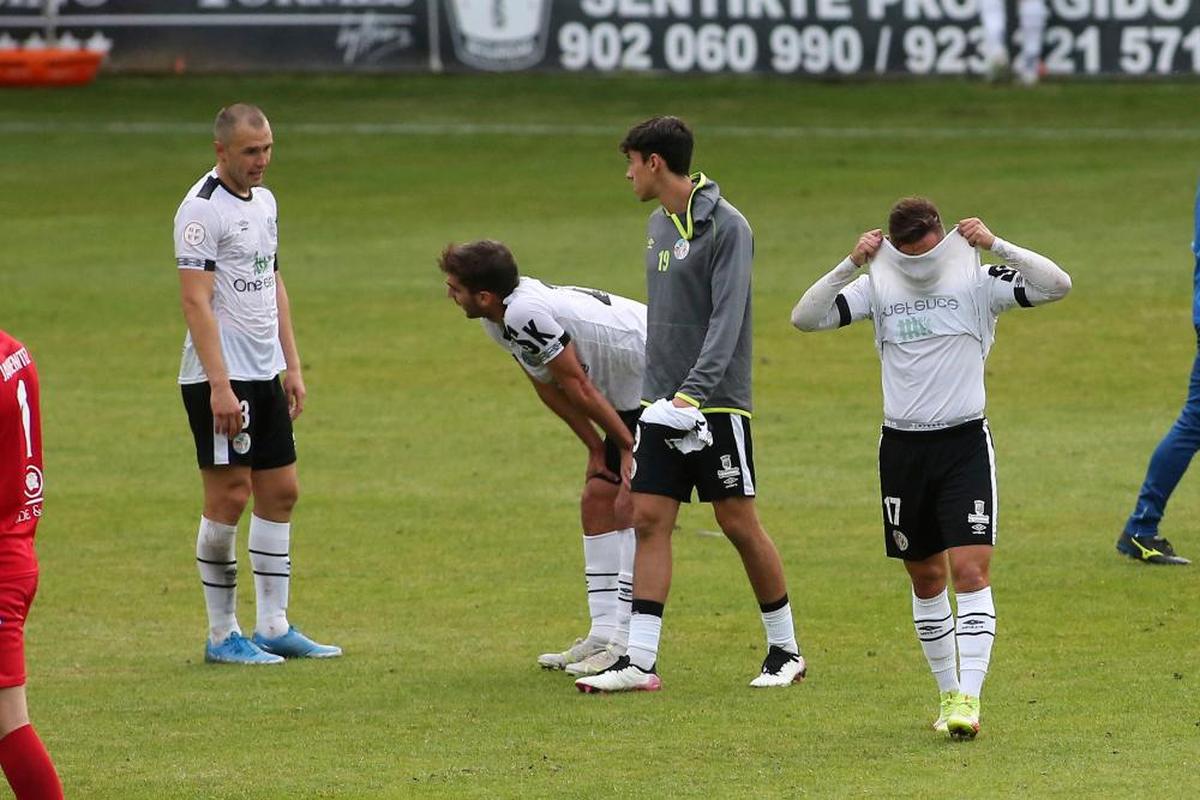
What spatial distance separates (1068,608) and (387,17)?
2899cm

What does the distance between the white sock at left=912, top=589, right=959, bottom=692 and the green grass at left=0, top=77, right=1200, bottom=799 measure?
0.67 feet

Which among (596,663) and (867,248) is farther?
(596,663)

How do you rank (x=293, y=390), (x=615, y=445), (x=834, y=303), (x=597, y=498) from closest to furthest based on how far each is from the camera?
(x=834, y=303)
(x=615, y=445)
(x=597, y=498)
(x=293, y=390)

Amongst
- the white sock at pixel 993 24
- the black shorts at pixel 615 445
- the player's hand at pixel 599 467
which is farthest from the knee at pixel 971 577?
the white sock at pixel 993 24

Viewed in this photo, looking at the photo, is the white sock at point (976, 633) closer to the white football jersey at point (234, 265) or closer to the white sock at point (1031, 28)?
the white football jersey at point (234, 265)

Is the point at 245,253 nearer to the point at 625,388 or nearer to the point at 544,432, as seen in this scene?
the point at 625,388

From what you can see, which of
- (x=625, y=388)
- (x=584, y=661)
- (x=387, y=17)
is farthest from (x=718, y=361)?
(x=387, y=17)

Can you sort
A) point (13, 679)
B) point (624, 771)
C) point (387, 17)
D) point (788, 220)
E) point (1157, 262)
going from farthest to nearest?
point (387, 17)
point (788, 220)
point (1157, 262)
point (624, 771)
point (13, 679)

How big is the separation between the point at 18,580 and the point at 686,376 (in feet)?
10.3

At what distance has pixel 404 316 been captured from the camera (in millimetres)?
20938

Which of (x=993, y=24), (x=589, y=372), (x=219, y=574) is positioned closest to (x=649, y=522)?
(x=589, y=372)

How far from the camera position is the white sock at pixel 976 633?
7.60 metres

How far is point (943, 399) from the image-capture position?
772cm

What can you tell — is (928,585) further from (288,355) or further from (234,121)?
(234,121)
